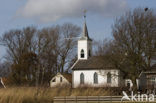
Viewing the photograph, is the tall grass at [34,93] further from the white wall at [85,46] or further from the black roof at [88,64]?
the white wall at [85,46]

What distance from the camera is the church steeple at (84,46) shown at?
65.4 metres

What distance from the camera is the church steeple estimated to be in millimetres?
65375

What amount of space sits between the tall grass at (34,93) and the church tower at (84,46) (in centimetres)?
3209

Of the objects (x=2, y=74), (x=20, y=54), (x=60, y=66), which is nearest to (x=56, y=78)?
(x=60, y=66)

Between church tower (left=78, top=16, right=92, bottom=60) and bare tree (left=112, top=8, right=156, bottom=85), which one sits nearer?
bare tree (left=112, top=8, right=156, bottom=85)

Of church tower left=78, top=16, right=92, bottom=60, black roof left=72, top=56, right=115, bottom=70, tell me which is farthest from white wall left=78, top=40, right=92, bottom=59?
black roof left=72, top=56, right=115, bottom=70

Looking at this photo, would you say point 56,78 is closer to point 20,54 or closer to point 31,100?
point 20,54

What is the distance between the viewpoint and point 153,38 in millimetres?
43094

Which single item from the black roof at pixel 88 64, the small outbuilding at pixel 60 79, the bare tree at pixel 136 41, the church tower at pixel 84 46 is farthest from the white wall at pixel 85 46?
the bare tree at pixel 136 41

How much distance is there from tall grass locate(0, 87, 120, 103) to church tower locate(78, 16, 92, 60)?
32088 millimetres

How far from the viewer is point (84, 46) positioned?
65.9 m

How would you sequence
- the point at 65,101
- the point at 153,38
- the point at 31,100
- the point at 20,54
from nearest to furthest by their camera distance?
the point at 31,100, the point at 65,101, the point at 153,38, the point at 20,54

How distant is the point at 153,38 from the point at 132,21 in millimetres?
3895

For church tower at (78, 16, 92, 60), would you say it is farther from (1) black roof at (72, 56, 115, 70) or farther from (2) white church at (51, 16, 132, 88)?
(1) black roof at (72, 56, 115, 70)
